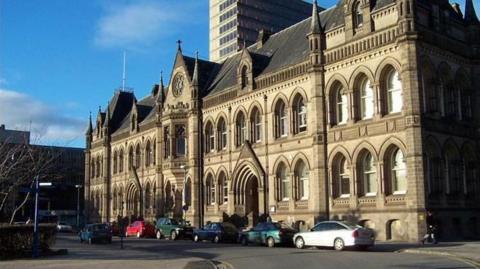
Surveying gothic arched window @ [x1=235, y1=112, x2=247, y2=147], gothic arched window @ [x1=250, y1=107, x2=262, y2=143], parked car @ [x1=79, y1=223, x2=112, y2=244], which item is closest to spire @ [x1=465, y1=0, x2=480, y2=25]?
gothic arched window @ [x1=250, y1=107, x2=262, y2=143]

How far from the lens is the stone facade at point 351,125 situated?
33.0 m

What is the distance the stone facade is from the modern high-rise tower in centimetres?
7698

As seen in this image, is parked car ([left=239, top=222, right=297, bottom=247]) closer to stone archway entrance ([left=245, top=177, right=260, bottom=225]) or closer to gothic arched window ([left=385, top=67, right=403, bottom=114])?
gothic arched window ([left=385, top=67, right=403, bottom=114])

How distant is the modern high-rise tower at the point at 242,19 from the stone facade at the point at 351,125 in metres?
77.0

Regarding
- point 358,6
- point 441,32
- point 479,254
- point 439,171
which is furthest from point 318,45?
point 479,254

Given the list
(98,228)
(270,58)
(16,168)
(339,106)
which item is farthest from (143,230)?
(339,106)


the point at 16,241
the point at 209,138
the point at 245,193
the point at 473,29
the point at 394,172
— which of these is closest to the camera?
the point at 16,241

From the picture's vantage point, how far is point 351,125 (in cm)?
3588

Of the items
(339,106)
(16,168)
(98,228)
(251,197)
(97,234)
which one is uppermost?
(339,106)

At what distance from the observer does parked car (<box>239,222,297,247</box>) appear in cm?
3122

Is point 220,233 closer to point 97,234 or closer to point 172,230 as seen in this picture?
point 172,230

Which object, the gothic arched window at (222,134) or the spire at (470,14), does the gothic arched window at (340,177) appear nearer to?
the spire at (470,14)

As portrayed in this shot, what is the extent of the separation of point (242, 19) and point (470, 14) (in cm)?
9100

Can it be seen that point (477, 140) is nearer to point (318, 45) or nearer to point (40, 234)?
point (318, 45)
